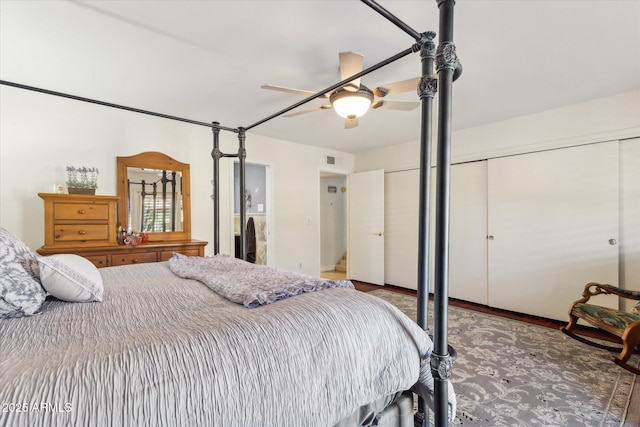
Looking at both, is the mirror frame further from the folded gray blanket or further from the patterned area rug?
the patterned area rug

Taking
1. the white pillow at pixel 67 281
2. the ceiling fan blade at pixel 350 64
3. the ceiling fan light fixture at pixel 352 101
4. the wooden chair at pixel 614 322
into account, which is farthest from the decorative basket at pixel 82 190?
the wooden chair at pixel 614 322

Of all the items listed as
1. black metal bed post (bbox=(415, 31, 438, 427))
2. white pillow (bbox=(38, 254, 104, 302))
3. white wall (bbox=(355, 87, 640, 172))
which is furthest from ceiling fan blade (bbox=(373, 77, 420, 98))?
white pillow (bbox=(38, 254, 104, 302))

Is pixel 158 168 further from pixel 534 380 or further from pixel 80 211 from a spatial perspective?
pixel 534 380

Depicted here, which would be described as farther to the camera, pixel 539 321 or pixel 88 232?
pixel 539 321

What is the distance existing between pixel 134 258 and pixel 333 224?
4586mm

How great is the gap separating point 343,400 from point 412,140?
170 inches

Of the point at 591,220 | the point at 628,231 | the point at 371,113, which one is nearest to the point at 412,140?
the point at 371,113

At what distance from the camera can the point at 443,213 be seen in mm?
1016

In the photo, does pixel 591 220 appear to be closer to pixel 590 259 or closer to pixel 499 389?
pixel 590 259

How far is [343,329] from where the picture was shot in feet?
3.34

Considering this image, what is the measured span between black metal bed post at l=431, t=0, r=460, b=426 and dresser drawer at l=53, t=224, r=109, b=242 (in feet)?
10.2

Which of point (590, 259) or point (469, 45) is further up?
point (469, 45)

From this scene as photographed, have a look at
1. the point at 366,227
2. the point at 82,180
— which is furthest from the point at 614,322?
the point at 82,180

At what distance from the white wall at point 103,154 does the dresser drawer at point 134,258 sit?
30.0 inches
